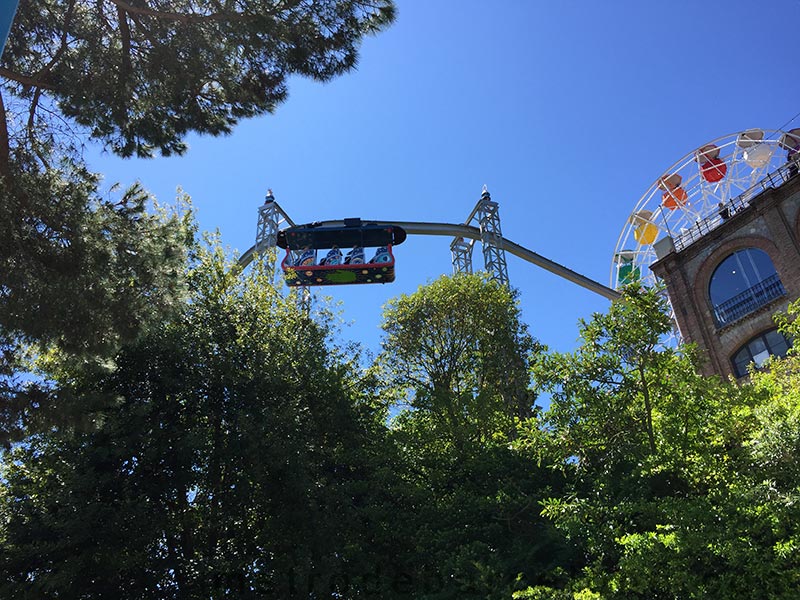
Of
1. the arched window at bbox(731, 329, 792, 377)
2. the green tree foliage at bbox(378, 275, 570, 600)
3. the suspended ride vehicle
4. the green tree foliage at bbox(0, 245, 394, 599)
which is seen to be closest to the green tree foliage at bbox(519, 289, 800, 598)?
the green tree foliage at bbox(378, 275, 570, 600)

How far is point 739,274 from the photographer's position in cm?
2352

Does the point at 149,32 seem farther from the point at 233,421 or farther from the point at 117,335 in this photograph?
the point at 233,421

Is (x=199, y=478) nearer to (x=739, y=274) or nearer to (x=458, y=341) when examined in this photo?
(x=458, y=341)

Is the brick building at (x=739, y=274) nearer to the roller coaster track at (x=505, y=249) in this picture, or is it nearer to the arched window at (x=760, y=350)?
the arched window at (x=760, y=350)

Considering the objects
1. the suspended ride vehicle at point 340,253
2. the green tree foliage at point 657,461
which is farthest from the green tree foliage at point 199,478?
the suspended ride vehicle at point 340,253

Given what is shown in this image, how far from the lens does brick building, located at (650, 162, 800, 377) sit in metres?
21.7

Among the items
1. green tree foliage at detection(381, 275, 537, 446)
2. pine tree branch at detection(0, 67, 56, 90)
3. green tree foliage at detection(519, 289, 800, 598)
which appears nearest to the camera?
green tree foliage at detection(519, 289, 800, 598)

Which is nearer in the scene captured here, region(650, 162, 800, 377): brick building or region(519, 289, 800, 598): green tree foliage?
region(519, 289, 800, 598): green tree foliage

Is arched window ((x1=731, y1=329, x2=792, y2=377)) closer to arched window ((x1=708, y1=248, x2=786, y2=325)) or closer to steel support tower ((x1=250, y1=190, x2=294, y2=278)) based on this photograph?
arched window ((x1=708, y1=248, x2=786, y2=325))

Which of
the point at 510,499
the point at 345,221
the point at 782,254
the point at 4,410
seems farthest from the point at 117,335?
the point at 782,254

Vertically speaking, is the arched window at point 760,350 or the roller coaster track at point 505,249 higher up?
the roller coaster track at point 505,249

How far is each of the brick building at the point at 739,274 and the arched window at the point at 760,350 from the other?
35mm

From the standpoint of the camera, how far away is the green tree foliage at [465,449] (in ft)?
37.4

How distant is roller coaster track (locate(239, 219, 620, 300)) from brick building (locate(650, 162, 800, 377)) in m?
7.11
